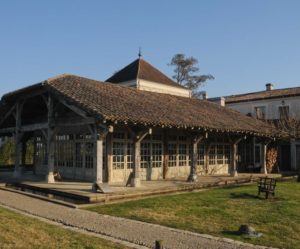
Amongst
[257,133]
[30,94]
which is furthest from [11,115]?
[257,133]

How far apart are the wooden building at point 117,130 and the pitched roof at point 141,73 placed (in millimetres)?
8306

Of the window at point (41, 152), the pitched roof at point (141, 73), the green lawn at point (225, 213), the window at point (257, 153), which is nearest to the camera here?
the green lawn at point (225, 213)

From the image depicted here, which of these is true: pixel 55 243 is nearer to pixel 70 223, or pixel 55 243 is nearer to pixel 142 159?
pixel 70 223

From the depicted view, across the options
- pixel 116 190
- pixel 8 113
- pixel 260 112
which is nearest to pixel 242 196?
pixel 116 190

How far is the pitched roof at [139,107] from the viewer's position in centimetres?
1387

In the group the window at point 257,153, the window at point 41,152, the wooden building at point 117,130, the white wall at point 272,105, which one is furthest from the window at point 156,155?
the white wall at point 272,105

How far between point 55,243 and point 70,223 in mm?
1985

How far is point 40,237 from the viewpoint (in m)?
7.09

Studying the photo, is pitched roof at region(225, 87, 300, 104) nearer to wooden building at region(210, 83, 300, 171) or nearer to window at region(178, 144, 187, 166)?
wooden building at region(210, 83, 300, 171)

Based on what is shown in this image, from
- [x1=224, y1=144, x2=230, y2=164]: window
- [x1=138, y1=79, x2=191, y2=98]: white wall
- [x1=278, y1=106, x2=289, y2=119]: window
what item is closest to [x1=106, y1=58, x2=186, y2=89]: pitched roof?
[x1=138, y1=79, x2=191, y2=98]: white wall

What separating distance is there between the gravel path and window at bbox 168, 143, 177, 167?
28.7 feet

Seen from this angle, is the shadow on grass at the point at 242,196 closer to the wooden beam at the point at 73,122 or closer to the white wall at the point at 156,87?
the wooden beam at the point at 73,122

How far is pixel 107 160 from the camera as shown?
16.1 meters

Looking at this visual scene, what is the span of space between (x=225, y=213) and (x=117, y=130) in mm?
7643
